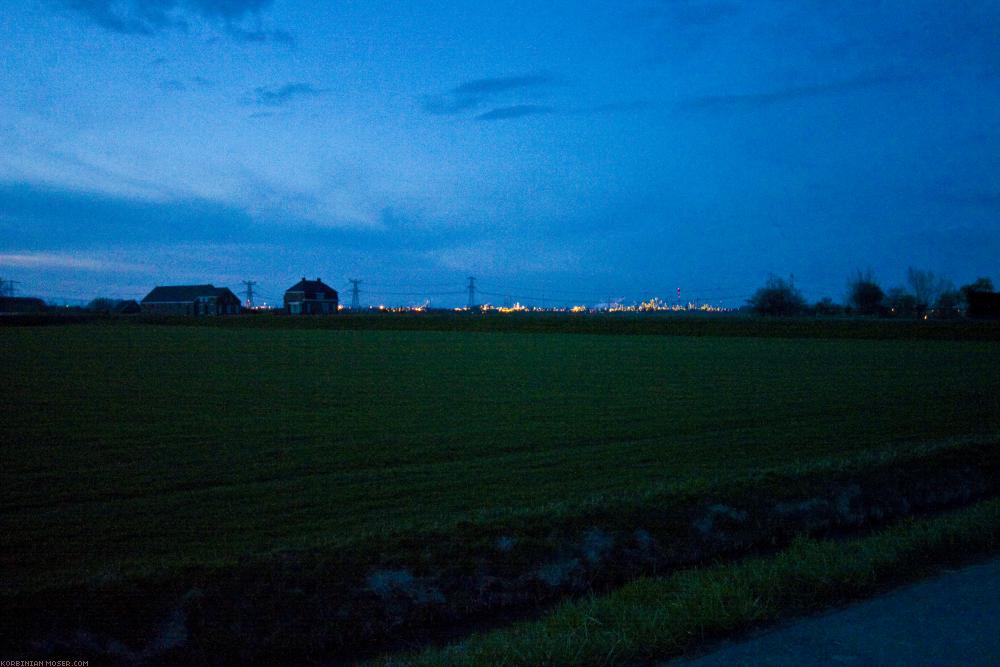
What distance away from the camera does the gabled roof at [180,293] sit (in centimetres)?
14900

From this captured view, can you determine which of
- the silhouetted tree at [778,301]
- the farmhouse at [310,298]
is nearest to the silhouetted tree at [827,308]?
the silhouetted tree at [778,301]

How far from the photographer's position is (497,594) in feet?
22.7

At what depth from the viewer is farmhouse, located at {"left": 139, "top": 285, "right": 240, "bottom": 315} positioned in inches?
5734

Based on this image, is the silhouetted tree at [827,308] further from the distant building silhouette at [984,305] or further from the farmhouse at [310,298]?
the farmhouse at [310,298]

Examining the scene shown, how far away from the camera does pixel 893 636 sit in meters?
4.66

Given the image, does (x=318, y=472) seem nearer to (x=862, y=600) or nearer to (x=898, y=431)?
(x=862, y=600)

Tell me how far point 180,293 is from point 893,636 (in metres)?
164

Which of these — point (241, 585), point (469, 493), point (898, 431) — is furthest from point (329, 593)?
point (898, 431)

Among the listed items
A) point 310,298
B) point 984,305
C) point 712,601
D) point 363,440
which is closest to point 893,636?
point 712,601

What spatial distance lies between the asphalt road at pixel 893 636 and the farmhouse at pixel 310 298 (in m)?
144

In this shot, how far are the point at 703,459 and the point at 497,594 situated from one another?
689 centimetres

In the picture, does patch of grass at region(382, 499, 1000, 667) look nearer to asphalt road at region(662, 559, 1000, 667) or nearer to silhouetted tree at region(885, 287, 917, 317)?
asphalt road at region(662, 559, 1000, 667)

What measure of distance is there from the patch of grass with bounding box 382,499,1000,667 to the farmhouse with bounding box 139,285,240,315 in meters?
150

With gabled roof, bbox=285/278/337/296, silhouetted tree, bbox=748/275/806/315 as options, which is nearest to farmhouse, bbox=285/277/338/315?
gabled roof, bbox=285/278/337/296
